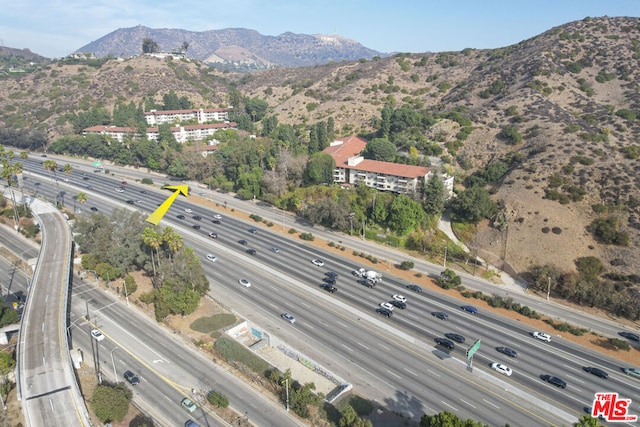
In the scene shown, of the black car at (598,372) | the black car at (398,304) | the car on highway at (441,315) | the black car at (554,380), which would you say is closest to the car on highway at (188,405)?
the black car at (398,304)

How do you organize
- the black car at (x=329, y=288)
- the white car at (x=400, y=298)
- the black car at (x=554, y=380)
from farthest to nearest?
the black car at (x=329, y=288) < the white car at (x=400, y=298) < the black car at (x=554, y=380)

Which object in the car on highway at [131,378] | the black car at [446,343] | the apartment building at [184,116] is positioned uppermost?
the apartment building at [184,116]

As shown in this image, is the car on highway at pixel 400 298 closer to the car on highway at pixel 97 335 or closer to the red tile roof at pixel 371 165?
the red tile roof at pixel 371 165

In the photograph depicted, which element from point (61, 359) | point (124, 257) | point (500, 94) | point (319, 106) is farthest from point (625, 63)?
point (61, 359)

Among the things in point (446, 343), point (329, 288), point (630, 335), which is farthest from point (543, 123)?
point (446, 343)

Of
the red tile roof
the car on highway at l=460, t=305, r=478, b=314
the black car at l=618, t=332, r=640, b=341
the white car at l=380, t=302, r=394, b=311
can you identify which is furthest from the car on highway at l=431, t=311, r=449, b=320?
the red tile roof

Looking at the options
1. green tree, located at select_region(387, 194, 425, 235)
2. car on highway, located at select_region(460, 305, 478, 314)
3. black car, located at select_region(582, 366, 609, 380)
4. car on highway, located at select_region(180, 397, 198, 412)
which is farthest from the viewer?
green tree, located at select_region(387, 194, 425, 235)

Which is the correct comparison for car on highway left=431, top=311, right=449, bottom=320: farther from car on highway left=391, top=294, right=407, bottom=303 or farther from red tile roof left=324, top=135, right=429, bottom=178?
red tile roof left=324, top=135, right=429, bottom=178

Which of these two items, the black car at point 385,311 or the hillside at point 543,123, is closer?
the black car at point 385,311

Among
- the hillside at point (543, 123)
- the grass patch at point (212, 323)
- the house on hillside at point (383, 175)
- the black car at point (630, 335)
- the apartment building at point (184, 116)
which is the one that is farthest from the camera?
the apartment building at point (184, 116)
